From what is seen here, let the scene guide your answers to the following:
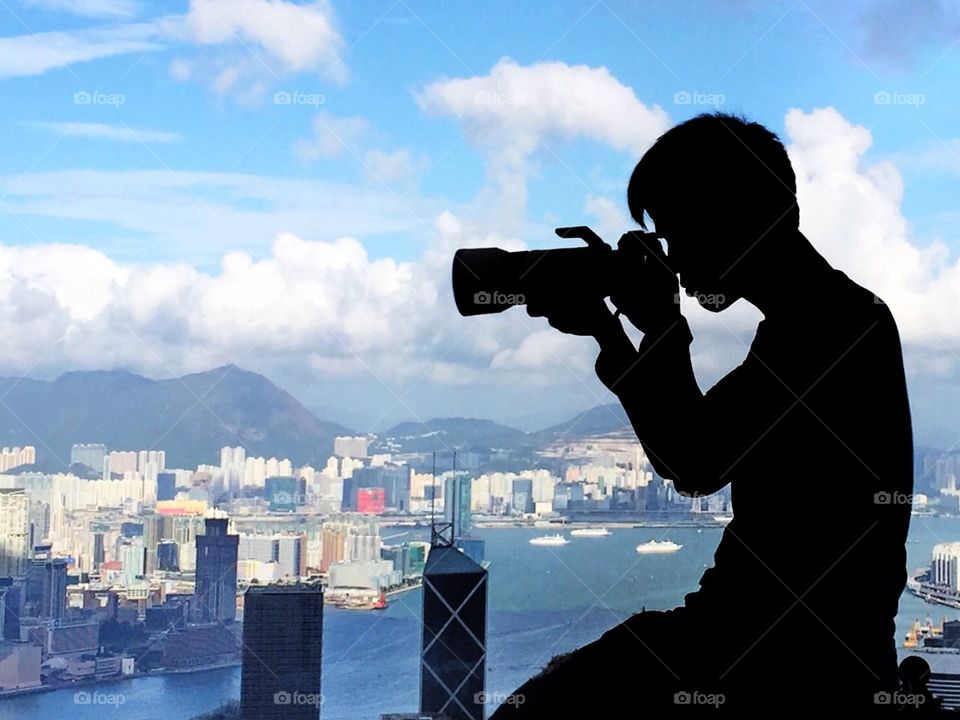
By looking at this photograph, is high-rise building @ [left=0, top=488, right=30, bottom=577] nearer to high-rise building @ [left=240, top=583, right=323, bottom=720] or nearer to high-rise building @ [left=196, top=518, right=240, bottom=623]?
high-rise building @ [left=196, top=518, right=240, bottom=623]

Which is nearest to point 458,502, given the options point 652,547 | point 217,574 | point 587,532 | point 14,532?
point 587,532

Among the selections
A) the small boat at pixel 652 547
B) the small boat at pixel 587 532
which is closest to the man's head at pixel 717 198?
the small boat at pixel 652 547

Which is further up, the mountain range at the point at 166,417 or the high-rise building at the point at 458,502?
the mountain range at the point at 166,417

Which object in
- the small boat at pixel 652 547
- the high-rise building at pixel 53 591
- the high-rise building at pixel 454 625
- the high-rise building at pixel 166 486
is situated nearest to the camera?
the small boat at pixel 652 547

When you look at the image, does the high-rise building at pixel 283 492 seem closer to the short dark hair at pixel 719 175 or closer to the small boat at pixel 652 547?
the small boat at pixel 652 547

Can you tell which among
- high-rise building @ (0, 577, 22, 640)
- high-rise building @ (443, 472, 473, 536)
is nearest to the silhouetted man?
high-rise building @ (443, 472, 473, 536)

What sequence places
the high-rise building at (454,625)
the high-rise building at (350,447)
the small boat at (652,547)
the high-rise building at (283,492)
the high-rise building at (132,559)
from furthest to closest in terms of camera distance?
the high-rise building at (132,559) → the high-rise building at (283,492) → the high-rise building at (350,447) → the high-rise building at (454,625) → the small boat at (652,547)

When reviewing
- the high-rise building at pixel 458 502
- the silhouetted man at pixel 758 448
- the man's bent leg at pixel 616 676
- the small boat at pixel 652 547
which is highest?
the silhouetted man at pixel 758 448

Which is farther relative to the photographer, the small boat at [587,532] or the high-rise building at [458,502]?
the high-rise building at [458,502]
